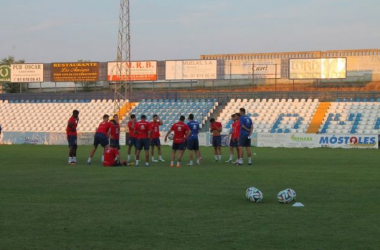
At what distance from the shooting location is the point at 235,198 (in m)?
13.0

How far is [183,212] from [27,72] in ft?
199

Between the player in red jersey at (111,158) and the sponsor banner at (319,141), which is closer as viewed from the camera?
the player in red jersey at (111,158)

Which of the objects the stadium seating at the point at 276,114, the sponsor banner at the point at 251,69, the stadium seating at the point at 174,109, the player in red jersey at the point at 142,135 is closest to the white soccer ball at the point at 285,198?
the player in red jersey at the point at 142,135

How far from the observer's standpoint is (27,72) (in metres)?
69.0

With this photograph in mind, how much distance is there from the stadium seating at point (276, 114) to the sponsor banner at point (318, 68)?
14.5 feet

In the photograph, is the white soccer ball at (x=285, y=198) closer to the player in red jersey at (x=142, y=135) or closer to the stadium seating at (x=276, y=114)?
the player in red jersey at (x=142, y=135)

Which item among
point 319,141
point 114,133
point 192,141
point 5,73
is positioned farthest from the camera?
point 5,73

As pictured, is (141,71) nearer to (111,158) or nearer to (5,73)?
(5,73)

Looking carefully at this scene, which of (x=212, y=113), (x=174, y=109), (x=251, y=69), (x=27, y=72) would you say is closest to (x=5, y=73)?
(x=27, y=72)

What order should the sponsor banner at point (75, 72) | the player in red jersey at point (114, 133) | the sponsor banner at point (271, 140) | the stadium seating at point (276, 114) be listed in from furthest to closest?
1. the sponsor banner at point (75, 72)
2. the stadium seating at point (276, 114)
3. the sponsor banner at point (271, 140)
4. the player in red jersey at point (114, 133)

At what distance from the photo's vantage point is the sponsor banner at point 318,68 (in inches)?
2319

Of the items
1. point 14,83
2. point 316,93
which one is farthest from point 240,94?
point 14,83

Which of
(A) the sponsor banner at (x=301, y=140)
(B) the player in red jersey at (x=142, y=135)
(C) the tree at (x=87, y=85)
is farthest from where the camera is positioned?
(C) the tree at (x=87, y=85)

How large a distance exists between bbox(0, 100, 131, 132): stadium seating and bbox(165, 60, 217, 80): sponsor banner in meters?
6.48
